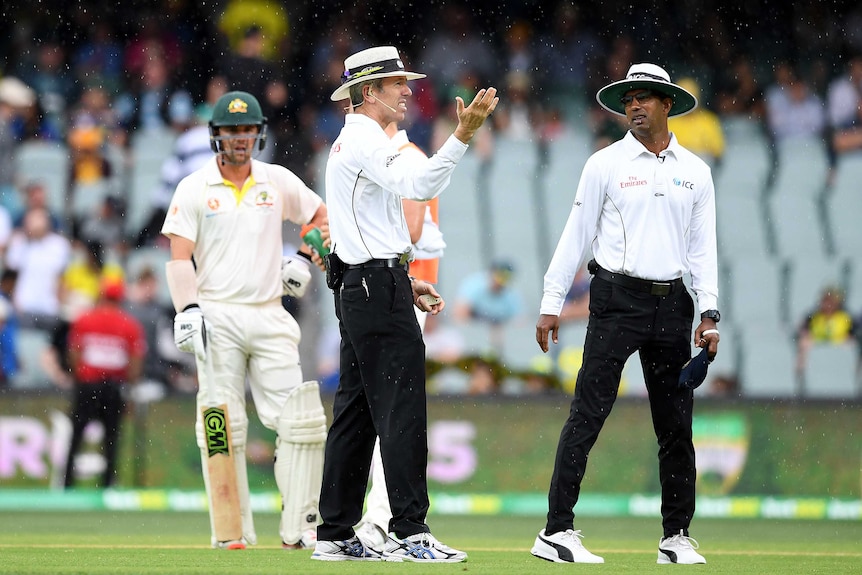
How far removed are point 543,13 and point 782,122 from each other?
291cm

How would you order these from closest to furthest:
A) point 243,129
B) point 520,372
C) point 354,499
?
point 354,499
point 243,129
point 520,372

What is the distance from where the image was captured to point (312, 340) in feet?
44.2

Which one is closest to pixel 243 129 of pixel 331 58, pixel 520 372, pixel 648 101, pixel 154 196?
pixel 648 101

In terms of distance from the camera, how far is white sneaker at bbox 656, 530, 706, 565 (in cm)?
684

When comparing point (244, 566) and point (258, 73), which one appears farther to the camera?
point (258, 73)

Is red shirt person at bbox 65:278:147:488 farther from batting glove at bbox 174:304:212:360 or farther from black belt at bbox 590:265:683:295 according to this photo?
black belt at bbox 590:265:683:295

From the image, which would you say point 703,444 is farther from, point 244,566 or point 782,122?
point 244,566

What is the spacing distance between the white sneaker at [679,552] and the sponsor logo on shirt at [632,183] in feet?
5.17

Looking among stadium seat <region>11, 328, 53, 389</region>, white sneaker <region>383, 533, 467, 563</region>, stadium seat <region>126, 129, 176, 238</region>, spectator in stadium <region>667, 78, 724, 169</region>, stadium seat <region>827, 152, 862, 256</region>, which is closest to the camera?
white sneaker <region>383, 533, 467, 563</region>

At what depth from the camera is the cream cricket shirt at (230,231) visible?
26.3 ft

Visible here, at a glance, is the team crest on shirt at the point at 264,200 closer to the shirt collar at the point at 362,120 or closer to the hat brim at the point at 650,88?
the shirt collar at the point at 362,120

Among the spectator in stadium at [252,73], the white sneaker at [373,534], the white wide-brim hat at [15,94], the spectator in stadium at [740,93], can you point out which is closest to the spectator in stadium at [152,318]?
the spectator in stadium at [252,73]

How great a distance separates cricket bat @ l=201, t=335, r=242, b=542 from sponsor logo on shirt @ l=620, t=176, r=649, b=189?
2.32 metres

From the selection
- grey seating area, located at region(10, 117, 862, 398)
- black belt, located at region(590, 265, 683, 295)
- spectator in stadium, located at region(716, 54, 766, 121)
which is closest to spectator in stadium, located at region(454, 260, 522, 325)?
grey seating area, located at region(10, 117, 862, 398)
